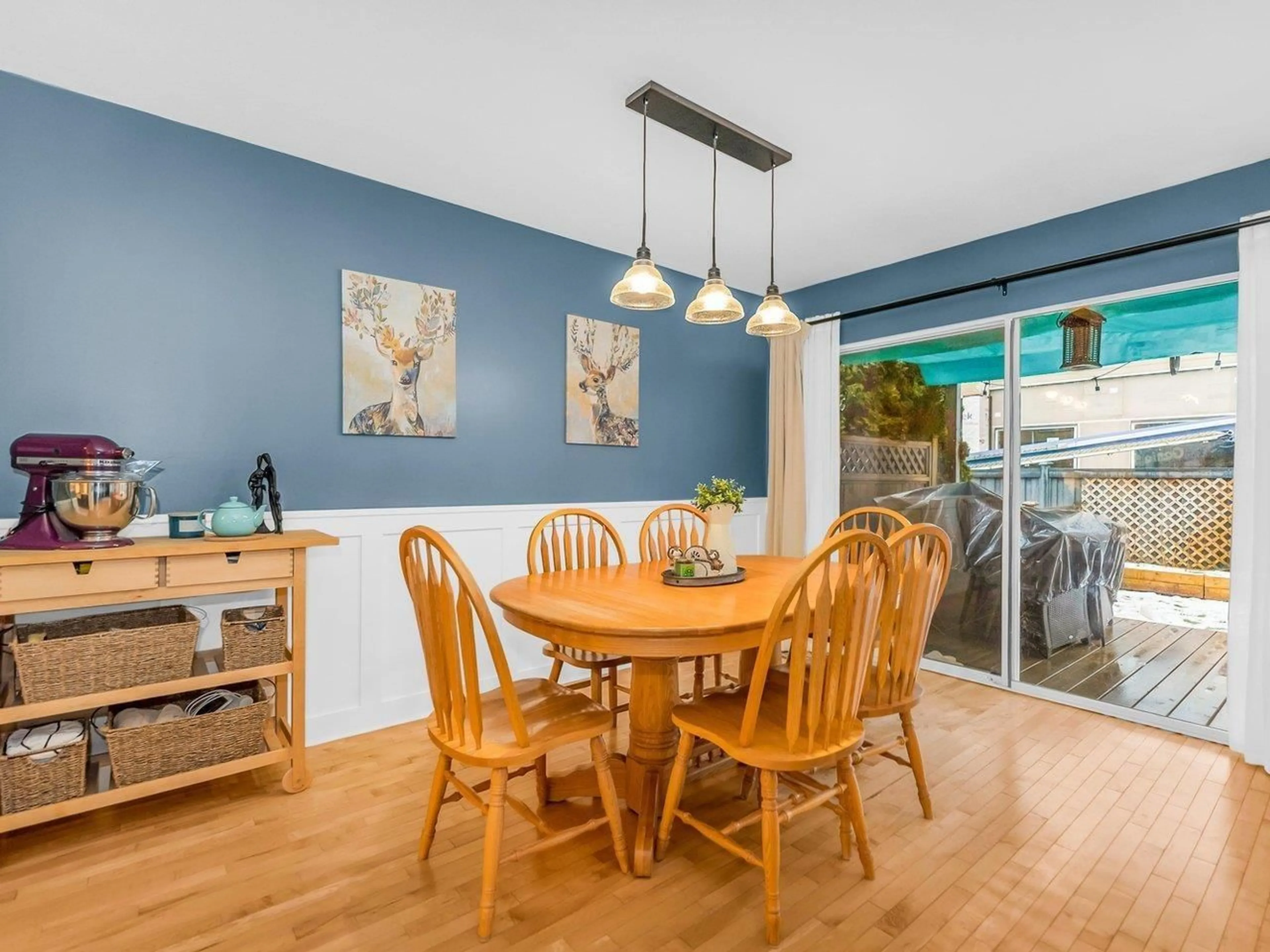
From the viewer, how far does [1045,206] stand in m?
3.14

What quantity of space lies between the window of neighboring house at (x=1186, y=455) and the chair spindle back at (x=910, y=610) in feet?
5.85

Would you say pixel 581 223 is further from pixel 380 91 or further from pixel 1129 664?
pixel 1129 664

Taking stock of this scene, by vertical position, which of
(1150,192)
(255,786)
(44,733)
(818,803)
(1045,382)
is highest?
(1150,192)

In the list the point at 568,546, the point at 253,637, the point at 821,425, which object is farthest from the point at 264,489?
the point at 821,425

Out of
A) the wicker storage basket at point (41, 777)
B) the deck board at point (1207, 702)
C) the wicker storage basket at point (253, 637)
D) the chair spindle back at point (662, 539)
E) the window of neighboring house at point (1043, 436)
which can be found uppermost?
the window of neighboring house at point (1043, 436)

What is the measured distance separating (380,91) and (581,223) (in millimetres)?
1279

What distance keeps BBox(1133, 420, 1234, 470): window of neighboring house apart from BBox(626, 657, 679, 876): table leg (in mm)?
2653

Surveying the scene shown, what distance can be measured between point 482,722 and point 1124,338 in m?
3.43

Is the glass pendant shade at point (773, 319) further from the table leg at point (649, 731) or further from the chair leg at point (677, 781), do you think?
the chair leg at point (677, 781)

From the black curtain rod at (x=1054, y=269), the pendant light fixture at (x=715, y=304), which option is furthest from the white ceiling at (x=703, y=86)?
the pendant light fixture at (x=715, y=304)

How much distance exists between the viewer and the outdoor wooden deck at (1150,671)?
2.95 m

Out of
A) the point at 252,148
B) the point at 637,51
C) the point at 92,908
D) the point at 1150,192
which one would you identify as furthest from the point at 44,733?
the point at 1150,192

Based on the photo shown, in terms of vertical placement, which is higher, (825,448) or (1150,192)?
(1150,192)

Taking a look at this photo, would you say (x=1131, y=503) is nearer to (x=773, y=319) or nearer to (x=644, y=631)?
(x=773, y=319)
